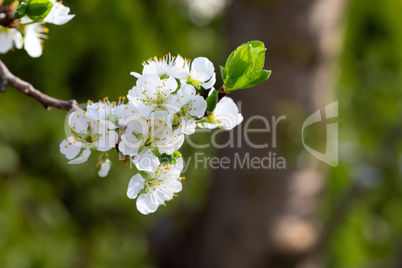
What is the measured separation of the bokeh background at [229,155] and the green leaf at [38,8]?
1.20m

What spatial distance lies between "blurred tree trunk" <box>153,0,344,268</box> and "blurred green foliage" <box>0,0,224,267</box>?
450 mm

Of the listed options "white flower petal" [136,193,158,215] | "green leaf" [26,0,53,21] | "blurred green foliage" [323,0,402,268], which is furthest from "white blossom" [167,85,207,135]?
"blurred green foliage" [323,0,402,268]

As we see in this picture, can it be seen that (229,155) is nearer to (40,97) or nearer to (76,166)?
(76,166)

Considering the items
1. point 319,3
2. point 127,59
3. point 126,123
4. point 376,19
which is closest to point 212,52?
point 127,59

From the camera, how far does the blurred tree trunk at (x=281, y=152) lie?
176cm

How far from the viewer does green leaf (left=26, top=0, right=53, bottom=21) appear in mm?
643

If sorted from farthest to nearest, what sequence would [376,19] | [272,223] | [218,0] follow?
[376,19], [218,0], [272,223]

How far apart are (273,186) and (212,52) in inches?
68.4

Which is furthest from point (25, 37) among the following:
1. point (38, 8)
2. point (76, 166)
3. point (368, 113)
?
point (368, 113)

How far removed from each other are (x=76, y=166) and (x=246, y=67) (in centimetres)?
206

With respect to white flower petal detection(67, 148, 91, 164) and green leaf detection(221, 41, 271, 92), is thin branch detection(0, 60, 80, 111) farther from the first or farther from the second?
green leaf detection(221, 41, 271, 92)

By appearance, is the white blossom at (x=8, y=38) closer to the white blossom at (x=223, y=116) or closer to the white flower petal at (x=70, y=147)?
the white flower petal at (x=70, y=147)

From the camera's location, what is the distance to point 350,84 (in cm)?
336

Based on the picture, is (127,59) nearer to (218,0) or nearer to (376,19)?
(218,0)
